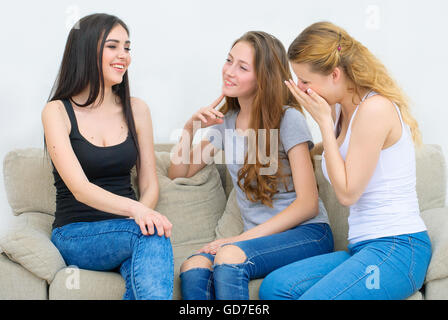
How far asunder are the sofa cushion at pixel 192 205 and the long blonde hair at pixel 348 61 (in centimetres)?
84

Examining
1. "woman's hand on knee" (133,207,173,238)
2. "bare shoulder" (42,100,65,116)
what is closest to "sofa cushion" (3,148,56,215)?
"bare shoulder" (42,100,65,116)

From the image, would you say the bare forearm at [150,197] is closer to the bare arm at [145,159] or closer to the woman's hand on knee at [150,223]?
the bare arm at [145,159]

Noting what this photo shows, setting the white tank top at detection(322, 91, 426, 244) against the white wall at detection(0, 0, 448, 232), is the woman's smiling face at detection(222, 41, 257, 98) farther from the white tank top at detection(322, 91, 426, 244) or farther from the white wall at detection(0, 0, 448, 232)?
the white wall at detection(0, 0, 448, 232)

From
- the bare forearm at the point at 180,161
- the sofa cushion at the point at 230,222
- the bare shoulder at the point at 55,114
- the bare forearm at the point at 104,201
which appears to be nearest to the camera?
the bare forearm at the point at 104,201

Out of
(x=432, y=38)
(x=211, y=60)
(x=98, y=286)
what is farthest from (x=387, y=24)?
(x=98, y=286)

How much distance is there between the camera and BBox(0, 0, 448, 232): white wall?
2.68 metres

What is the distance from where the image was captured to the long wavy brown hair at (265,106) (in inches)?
81.2

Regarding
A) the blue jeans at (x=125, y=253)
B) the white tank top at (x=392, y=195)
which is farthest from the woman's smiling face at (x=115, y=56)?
the white tank top at (x=392, y=195)

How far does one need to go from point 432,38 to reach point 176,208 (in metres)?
1.65

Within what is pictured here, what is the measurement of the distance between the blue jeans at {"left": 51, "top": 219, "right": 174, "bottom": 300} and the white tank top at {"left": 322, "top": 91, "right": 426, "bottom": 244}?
0.69 m

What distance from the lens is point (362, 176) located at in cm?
169

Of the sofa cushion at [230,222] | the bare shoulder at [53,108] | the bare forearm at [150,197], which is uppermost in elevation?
the bare shoulder at [53,108]

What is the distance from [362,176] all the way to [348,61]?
1.30 feet

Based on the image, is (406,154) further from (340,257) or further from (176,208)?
(176,208)
